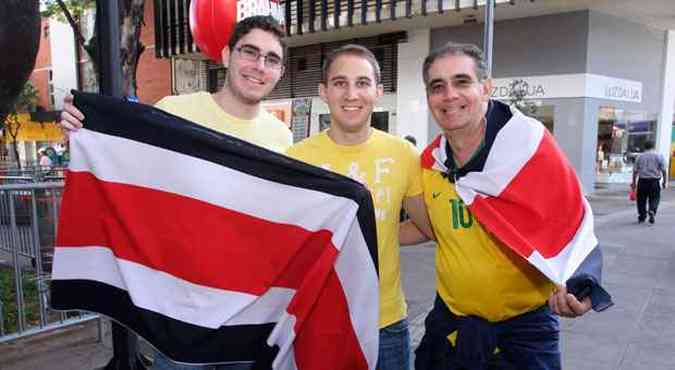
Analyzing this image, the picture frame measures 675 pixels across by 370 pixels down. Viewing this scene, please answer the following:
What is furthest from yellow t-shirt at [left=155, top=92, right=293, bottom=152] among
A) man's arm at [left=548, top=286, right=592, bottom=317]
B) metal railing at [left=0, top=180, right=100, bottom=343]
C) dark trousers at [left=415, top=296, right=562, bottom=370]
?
metal railing at [left=0, top=180, right=100, bottom=343]

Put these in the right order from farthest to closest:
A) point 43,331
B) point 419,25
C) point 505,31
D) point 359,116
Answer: point 419,25
point 505,31
point 43,331
point 359,116

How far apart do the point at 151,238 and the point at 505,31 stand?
1444 centimetres

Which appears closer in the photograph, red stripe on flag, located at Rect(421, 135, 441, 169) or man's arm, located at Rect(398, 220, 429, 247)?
red stripe on flag, located at Rect(421, 135, 441, 169)

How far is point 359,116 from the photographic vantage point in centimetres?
224

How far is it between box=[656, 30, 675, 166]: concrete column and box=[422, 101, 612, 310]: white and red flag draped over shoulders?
18.4 meters

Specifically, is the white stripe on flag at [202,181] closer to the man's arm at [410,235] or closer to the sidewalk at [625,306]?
the man's arm at [410,235]

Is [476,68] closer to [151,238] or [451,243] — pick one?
[451,243]

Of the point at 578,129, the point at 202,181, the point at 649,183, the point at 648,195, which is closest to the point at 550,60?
the point at 578,129

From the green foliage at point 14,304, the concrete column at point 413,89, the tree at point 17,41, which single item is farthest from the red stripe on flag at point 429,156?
the concrete column at point 413,89

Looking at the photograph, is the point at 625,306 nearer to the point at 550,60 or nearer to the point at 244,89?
the point at 244,89

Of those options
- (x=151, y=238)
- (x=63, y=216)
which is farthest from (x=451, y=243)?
(x=63, y=216)

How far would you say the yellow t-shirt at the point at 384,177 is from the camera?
2.26 m

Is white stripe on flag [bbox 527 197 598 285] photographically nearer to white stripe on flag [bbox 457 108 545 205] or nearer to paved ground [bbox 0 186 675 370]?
white stripe on flag [bbox 457 108 545 205]

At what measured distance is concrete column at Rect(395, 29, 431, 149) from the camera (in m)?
16.0
